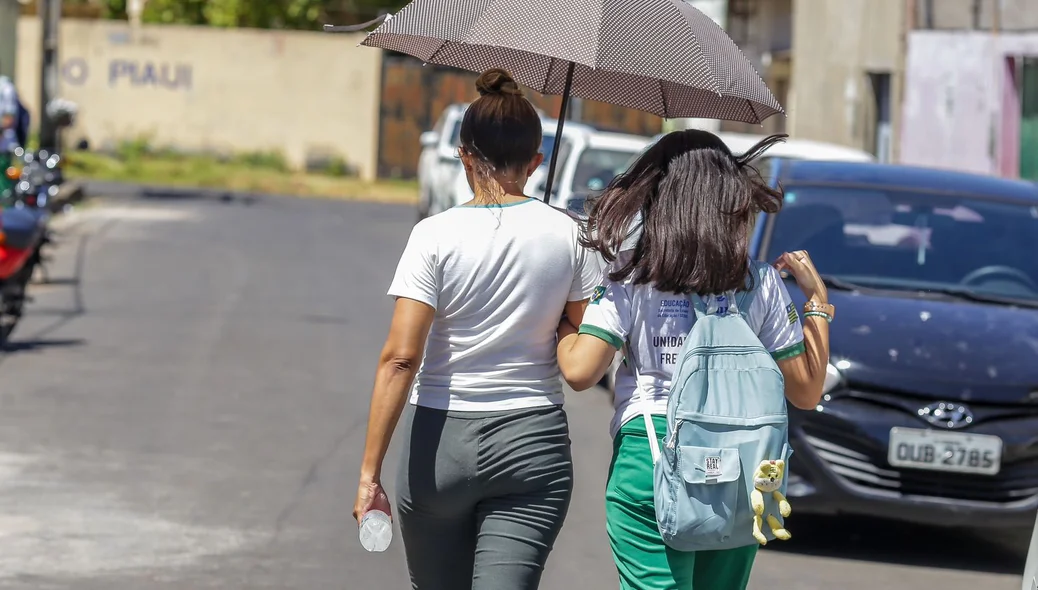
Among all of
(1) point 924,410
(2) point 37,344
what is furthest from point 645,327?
(2) point 37,344

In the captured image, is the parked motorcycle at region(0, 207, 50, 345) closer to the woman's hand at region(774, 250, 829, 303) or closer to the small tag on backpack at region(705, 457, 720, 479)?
the woman's hand at region(774, 250, 829, 303)

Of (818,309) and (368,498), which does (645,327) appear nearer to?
(818,309)

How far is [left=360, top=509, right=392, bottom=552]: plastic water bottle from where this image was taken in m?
3.72

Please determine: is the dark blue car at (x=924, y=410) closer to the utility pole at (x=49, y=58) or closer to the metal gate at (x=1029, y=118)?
the metal gate at (x=1029, y=118)

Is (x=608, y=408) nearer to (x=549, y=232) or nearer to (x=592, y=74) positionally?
(x=592, y=74)

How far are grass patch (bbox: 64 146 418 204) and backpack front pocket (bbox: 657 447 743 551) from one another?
2748 cm

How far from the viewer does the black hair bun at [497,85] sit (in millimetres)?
3809

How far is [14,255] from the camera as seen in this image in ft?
37.4

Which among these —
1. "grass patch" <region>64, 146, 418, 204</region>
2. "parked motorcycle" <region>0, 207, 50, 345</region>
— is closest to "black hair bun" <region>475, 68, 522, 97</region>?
"parked motorcycle" <region>0, 207, 50, 345</region>

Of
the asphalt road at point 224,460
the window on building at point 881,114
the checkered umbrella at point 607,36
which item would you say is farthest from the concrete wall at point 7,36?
the checkered umbrella at point 607,36

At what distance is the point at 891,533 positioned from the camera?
752cm

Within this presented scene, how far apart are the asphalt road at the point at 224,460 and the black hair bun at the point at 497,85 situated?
278 cm

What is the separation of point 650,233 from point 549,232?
25 centimetres

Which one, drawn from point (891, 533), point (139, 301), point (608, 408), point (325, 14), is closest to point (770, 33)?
point (325, 14)
